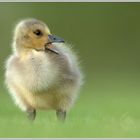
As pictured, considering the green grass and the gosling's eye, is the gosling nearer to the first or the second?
the gosling's eye

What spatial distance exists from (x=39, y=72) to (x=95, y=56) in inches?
301

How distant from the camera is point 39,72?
7445mm

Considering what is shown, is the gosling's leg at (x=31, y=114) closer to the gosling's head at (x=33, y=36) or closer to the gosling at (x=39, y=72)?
the gosling at (x=39, y=72)

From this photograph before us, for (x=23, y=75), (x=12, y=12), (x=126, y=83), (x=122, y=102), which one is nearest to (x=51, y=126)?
(x=23, y=75)

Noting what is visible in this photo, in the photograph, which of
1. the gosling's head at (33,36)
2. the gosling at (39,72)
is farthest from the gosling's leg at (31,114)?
the gosling's head at (33,36)

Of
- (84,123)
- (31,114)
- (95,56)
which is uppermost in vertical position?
(95,56)

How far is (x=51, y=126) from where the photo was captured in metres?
7.12

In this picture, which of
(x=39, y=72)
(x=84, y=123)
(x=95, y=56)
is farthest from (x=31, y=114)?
(x=95, y=56)

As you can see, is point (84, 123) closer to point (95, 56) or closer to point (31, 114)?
point (31, 114)

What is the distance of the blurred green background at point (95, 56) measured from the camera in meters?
7.64

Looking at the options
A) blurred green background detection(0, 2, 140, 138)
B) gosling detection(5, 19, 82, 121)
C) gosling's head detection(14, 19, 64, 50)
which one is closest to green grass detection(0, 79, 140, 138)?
blurred green background detection(0, 2, 140, 138)

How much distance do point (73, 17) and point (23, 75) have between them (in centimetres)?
909

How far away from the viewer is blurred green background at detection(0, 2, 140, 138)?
25.1 feet

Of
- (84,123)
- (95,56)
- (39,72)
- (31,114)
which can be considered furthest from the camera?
(95,56)
